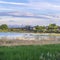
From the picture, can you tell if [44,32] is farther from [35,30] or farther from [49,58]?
[49,58]

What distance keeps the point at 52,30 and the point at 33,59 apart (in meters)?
22.1

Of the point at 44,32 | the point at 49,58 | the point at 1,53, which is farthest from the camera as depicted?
the point at 44,32

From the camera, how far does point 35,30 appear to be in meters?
32.5

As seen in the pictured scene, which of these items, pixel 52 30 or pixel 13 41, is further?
pixel 52 30

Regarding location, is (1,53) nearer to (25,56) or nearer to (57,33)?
(25,56)

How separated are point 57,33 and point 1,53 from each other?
69.2ft

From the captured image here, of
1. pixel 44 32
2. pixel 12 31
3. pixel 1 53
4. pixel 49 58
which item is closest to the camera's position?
pixel 49 58

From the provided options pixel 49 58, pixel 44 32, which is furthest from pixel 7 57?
pixel 44 32

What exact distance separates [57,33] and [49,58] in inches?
888

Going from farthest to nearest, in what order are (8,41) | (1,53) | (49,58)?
(8,41) → (1,53) → (49,58)

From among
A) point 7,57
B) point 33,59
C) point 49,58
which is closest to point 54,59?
point 49,58

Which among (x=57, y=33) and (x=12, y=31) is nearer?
(x=12, y=31)

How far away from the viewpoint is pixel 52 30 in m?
33.6

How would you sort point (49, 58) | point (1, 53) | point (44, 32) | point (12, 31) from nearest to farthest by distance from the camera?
point (49, 58), point (1, 53), point (12, 31), point (44, 32)
